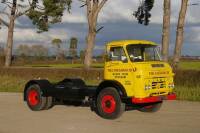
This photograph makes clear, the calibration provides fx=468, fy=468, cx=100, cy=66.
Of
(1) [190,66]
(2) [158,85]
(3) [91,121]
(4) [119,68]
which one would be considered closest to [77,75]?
(4) [119,68]

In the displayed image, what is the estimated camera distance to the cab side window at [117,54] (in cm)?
1555

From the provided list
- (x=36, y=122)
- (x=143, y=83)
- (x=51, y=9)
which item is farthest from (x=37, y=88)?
(x=51, y=9)

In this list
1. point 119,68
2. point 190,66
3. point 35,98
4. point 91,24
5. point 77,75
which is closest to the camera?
point 119,68

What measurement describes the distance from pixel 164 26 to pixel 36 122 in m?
Result: 17.2

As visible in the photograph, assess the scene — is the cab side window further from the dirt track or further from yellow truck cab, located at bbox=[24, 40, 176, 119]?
the dirt track

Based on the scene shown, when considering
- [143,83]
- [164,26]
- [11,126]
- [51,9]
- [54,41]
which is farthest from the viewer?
[54,41]

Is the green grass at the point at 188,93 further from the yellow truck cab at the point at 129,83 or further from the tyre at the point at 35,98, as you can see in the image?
the tyre at the point at 35,98

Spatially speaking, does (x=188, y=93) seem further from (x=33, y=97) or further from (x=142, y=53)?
(x=33, y=97)

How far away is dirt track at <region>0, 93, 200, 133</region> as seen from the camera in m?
13.1

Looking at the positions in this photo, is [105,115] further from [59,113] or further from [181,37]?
[181,37]

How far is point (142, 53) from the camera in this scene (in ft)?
51.8

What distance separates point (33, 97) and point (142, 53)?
190 inches

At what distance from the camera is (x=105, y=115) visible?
15.3 m

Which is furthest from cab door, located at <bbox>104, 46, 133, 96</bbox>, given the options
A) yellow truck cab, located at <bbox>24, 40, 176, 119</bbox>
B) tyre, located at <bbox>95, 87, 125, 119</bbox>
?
tyre, located at <bbox>95, 87, 125, 119</bbox>
